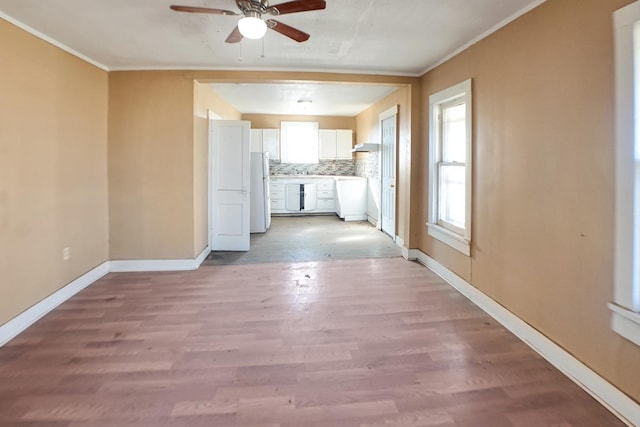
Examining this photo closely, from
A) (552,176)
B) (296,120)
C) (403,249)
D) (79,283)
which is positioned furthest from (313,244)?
(296,120)

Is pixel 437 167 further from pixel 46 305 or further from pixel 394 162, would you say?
pixel 46 305

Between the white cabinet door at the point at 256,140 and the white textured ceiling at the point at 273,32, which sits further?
the white cabinet door at the point at 256,140

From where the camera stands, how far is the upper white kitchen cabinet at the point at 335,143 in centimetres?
853

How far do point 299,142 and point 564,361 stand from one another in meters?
7.22

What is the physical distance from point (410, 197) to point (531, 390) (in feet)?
9.41

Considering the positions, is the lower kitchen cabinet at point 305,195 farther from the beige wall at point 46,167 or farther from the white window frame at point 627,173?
the white window frame at point 627,173

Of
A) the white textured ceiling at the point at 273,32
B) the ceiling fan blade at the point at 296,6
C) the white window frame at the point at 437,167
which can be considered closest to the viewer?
the ceiling fan blade at the point at 296,6

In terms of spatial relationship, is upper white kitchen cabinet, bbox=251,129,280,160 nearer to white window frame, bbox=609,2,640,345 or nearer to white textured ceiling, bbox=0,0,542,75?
white textured ceiling, bbox=0,0,542,75

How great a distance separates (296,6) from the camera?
217 centimetres

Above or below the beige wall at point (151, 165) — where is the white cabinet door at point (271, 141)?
above

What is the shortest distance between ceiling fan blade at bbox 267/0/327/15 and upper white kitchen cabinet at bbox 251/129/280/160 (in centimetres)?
628

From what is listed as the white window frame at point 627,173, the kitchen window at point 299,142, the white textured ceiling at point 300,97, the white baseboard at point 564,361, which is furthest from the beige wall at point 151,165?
the kitchen window at point 299,142

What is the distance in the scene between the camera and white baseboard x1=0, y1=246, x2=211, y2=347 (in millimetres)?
2688

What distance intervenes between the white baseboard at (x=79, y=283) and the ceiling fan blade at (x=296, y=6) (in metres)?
2.89
